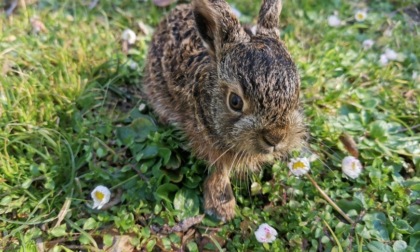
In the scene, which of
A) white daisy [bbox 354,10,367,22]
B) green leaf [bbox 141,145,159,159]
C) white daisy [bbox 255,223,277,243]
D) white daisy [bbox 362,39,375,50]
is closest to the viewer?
white daisy [bbox 255,223,277,243]

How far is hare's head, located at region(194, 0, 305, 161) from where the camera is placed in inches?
104

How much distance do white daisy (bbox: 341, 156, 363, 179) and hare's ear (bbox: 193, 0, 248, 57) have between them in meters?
1.23

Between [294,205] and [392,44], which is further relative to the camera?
[392,44]

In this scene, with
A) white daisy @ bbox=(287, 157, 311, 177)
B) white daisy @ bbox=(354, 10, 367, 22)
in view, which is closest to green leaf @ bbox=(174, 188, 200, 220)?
white daisy @ bbox=(287, 157, 311, 177)

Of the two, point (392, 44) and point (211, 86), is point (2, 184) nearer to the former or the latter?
point (211, 86)

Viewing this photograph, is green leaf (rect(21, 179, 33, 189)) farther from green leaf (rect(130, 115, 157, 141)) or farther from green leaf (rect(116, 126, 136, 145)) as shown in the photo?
green leaf (rect(130, 115, 157, 141))

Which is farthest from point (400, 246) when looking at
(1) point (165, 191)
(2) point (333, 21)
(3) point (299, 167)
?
(2) point (333, 21)

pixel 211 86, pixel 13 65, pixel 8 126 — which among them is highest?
pixel 211 86

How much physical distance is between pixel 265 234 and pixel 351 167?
88 cm

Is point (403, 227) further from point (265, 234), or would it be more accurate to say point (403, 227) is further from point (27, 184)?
point (27, 184)

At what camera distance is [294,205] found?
10.5 ft

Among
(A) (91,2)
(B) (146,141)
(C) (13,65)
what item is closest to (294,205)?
(B) (146,141)

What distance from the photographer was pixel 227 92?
114 inches

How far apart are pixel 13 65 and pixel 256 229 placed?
106 inches
